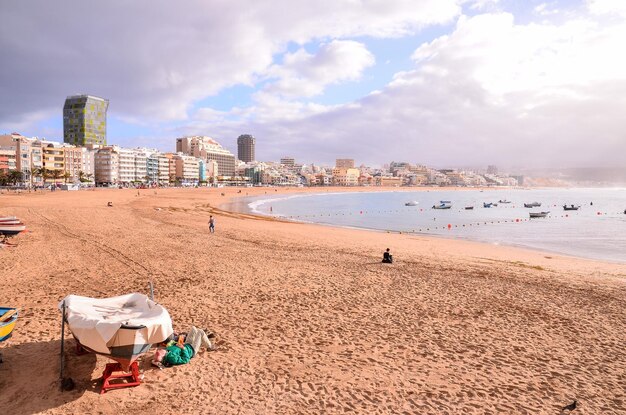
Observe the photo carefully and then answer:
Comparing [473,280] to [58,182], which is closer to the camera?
[473,280]

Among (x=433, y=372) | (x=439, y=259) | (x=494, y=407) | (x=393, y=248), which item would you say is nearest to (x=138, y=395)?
(x=433, y=372)

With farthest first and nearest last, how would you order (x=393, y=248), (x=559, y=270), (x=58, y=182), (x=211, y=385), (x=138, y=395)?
(x=58, y=182) → (x=393, y=248) → (x=559, y=270) → (x=211, y=385) → (x=138, y=395)

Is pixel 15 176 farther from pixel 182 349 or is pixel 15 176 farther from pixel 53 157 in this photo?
pixel 182 349

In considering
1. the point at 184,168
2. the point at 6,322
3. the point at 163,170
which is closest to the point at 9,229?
the point at 6,322

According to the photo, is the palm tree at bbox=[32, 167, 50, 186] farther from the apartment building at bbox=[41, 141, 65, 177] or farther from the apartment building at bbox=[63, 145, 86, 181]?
the apartment building at bbox=[63, 145, 86, 181]

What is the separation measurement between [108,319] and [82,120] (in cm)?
17975

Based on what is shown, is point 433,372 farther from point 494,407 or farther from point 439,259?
point 439,259

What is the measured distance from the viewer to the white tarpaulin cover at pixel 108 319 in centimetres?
608

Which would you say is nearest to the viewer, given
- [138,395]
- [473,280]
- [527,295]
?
[138,395]

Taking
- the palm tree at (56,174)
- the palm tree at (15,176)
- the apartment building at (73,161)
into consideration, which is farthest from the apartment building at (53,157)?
the palm tree at (15,176)

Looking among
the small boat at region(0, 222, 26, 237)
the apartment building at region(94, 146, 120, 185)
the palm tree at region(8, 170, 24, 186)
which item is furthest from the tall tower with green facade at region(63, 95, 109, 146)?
the small boat at region(0, 222, 26, 237)

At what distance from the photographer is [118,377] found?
21.7ft

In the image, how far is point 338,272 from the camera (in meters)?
15.7

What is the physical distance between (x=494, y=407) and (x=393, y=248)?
Result: 17.5m
